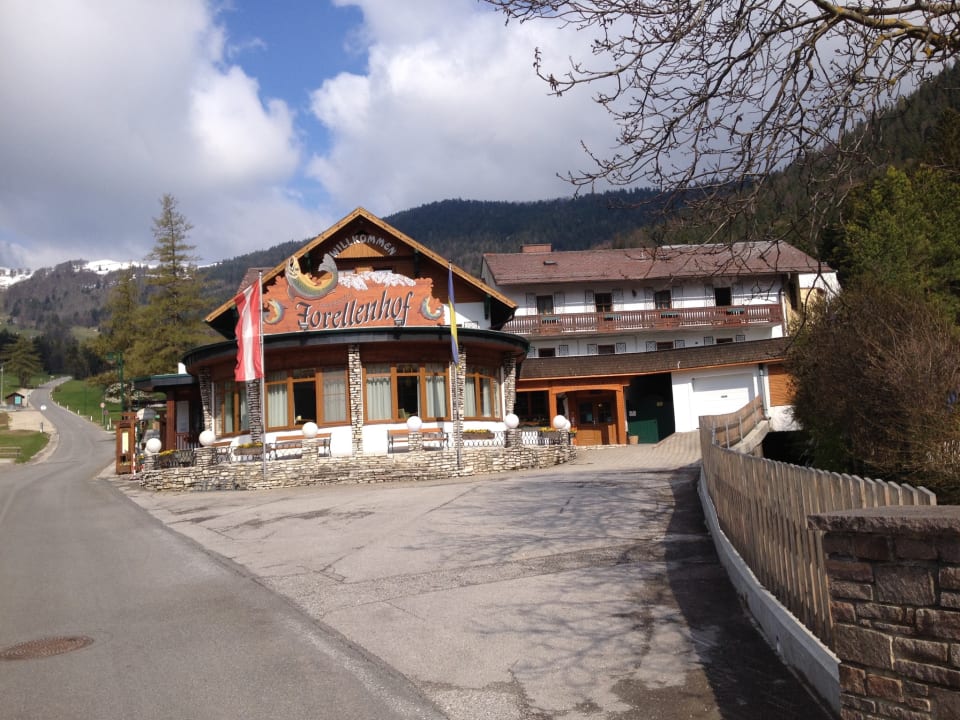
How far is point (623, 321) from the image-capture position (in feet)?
145

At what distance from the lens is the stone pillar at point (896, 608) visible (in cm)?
372

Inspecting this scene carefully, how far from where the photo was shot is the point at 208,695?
18.6 feet

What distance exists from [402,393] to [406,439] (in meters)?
1.48

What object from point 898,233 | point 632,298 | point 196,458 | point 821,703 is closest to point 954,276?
point 898,233

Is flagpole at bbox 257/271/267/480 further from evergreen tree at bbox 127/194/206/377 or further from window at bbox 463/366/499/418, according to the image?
evergreen tree at bbox 127/194/206/377

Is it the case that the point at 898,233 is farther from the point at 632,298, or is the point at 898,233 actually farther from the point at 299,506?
the point at 299,506

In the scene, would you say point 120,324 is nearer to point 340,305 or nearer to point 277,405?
point 277,405

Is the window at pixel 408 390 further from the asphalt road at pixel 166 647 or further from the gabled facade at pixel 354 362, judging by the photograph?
the asphalt road at pixel 166 647

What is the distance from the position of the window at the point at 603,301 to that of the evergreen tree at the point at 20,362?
134665 mm

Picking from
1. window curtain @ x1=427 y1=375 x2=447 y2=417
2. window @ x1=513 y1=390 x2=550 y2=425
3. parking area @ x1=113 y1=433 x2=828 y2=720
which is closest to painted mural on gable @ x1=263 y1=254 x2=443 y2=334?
window curtain @ x1=427 y1=375 x2=447 y2=417

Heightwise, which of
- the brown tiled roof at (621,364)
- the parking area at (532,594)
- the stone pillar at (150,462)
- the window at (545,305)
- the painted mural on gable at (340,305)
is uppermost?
the window at (545,305)

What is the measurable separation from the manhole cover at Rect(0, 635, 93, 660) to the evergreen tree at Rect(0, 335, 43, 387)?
→ 6289 inches

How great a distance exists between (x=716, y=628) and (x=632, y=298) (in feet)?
130

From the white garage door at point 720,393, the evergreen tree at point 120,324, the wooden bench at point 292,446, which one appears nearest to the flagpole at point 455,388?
the wooden bench at point 292,446
